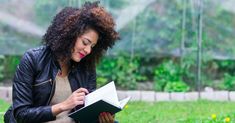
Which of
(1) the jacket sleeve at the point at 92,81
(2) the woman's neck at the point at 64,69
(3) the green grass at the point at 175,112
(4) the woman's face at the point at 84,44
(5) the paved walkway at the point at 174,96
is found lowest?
(3) the green grass at the point at 175,112

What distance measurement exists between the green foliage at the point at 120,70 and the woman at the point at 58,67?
3846 mm

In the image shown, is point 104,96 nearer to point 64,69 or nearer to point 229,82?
point 64,69

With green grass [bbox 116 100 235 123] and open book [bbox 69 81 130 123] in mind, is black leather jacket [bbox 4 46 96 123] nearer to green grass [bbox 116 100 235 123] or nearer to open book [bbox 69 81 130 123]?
open book [bbox 69 81 130 123]

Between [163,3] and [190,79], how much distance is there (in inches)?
38.4

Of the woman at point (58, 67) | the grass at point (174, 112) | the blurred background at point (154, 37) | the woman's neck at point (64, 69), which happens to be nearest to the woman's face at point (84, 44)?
the woman at point (58, 67)

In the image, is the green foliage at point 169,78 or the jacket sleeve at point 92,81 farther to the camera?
the green foliage at point 169,78

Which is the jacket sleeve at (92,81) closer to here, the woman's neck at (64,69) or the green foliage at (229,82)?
the woman's neck at (64,69)

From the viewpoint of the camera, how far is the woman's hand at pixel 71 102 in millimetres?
3475

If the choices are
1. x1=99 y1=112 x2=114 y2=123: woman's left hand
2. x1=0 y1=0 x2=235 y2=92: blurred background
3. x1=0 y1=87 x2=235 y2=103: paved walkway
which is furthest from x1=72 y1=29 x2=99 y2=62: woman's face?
x1=0 y1=0 x2=235 y2=92: blurred background

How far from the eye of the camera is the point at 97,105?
345 centimetres

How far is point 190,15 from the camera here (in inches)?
300

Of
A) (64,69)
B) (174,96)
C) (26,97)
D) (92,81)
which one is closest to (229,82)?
(174,96)

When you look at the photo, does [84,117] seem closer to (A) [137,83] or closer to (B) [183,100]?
(B) [183,100]

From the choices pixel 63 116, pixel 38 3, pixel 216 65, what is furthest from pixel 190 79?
pixel 63 116
